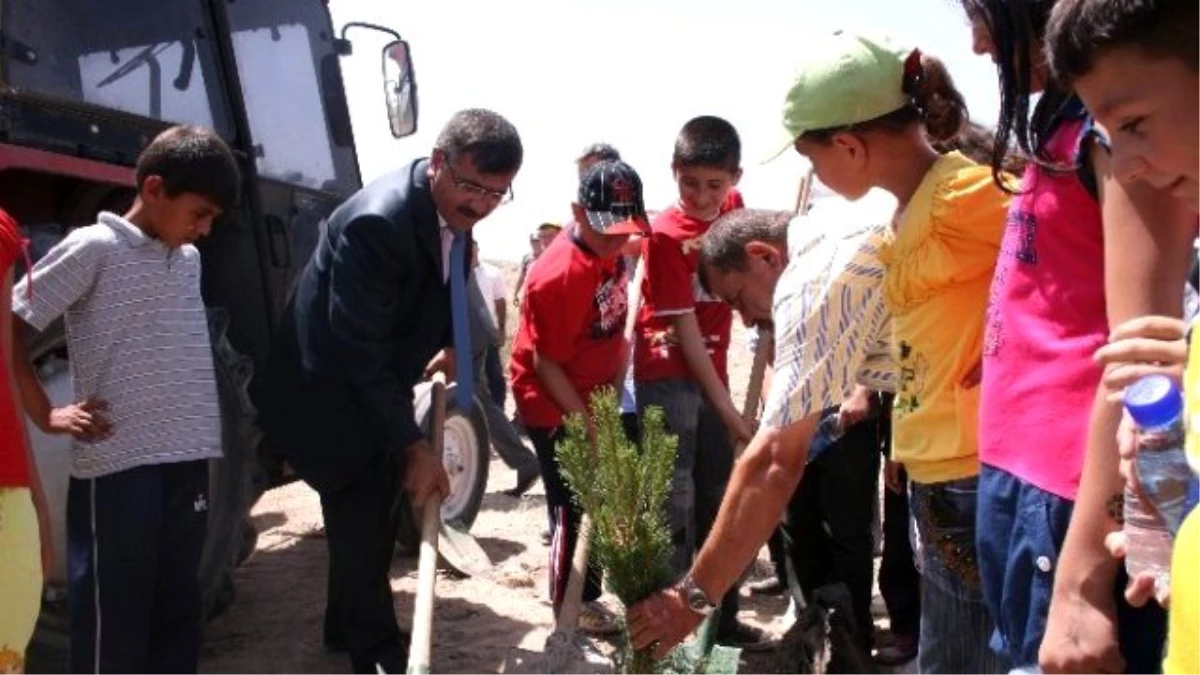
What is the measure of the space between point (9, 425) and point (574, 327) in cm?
200

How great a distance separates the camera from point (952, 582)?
2.09 m

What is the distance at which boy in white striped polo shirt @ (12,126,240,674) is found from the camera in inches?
120

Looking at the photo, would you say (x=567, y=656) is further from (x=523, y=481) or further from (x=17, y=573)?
(x=523, y=481)

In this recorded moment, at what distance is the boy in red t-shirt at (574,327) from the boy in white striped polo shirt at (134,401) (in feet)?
3.79

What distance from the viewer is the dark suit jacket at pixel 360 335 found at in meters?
3.54

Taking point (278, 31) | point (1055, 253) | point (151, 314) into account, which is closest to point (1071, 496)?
point (1055, 253)

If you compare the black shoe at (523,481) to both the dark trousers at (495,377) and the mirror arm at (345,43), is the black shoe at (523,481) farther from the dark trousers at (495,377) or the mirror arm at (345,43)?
the mirror arm at (345,43)

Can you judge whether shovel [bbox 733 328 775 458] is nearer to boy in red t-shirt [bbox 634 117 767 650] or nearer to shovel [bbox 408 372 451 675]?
boy in red t-shirt [bbox 634 117 767 650]

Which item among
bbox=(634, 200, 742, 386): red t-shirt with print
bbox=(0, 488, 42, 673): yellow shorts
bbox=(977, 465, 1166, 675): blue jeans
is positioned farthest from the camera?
bbox=(634, 200, 742, 386): red t-shirt with print

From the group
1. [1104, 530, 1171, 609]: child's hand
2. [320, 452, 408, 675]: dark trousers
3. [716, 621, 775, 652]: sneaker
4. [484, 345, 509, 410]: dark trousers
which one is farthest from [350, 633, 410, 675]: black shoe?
[484, 345, 509, 410]: dark trousers

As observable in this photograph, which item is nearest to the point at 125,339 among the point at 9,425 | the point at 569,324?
the point at 9,425

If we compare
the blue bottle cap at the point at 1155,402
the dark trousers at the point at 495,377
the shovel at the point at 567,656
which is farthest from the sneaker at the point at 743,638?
the dark trousers at the point at 495,377

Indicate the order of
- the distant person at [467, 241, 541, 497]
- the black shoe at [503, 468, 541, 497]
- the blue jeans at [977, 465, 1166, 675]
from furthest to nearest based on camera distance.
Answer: the black shoe at [503, 468, 541, 497], the distant person at [467, 241, 541, 497], the blue jeans at [977, 465, 1166, 675]

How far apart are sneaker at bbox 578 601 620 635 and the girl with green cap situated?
7.45 ft
